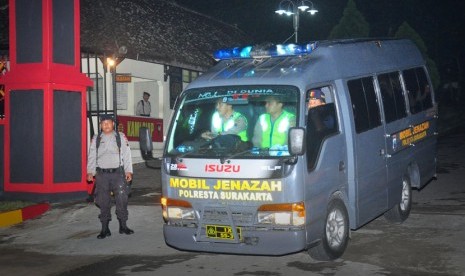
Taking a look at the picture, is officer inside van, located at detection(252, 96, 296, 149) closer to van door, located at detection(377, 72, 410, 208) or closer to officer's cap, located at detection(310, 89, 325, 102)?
officer's cap, located at detection(310, 89, 325, 102)

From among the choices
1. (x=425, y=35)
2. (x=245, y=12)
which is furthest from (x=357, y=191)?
(x=425, y=35)

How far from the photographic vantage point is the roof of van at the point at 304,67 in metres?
7.26

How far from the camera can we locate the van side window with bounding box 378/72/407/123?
901 centimetres

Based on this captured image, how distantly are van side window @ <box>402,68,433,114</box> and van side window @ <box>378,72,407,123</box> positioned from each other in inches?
15.4

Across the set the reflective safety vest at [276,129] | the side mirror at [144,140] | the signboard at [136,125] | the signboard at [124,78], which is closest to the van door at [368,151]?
the reflective safety vest at [276,129]

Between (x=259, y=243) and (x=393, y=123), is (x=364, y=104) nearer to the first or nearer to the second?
(x=393, y=123)

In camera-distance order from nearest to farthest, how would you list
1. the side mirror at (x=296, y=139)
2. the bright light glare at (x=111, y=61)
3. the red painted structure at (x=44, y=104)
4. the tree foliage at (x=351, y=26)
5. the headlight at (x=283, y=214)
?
the side mirror at (x=296, y=139)
the headlight at (x=283, y=214)
the red painted structure at (x=44, y=104)
the bright light glare at (x=111, y=61)
the tree foliage at (x=351, y=26)

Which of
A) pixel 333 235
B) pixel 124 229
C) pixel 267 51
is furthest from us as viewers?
pixel 124 229

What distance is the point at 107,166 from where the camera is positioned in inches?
366

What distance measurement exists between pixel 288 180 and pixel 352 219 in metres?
1.59

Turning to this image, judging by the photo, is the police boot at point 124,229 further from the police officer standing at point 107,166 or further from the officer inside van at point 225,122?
the officer inside van at point 225,122

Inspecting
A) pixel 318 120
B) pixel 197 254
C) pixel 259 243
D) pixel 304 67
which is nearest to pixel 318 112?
pixel 318 120

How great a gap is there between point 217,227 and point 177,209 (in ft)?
1.98

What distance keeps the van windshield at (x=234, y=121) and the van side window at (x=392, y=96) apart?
95.6 inches
